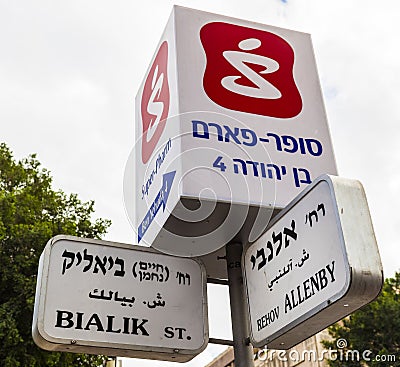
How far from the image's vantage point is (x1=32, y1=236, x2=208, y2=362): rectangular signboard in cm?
197

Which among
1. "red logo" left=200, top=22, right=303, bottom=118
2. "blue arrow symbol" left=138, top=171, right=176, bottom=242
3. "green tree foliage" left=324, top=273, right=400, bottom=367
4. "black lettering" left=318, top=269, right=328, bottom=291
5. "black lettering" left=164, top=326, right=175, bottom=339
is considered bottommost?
"black lettering" left=318, top=269, right=328, bottom=291

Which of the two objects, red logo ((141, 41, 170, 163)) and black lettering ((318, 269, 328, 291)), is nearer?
black lettering ((318, 269, 328, 291))

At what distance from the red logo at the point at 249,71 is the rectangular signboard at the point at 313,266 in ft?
2.22

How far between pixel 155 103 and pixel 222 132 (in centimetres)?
52

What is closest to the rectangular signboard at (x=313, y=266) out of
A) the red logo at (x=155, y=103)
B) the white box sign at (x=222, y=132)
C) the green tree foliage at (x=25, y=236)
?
the white box sign at (x=222, y=132)

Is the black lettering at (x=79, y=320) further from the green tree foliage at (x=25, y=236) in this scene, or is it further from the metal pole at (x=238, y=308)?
the green tree foliage at (x=25, y=236)

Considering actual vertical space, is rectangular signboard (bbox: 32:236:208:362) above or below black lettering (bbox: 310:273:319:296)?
above

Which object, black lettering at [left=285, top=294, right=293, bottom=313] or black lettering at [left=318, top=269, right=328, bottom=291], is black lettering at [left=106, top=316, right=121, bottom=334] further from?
black lettering at [left=318, top=269, right=328, bottom=291]

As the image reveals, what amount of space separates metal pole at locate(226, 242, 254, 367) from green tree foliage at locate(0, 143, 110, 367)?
7134mm

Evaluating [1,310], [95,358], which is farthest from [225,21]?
[95,358]

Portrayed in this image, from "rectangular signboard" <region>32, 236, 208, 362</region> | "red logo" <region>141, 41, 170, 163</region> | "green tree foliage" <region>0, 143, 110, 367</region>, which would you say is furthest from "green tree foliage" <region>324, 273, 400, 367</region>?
"rectangular signboard" <region>32, 236, 208, 362</region>

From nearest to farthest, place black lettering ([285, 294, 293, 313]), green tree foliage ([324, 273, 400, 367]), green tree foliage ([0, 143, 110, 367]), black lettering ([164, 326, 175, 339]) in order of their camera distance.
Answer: black lettering ([285, 294, 293, 313])
black lettering ([164, 326, 175, 339])
green tree foliage ([0, 143, 110, 367])
green tree foliage ([324, 273, 400, 367])

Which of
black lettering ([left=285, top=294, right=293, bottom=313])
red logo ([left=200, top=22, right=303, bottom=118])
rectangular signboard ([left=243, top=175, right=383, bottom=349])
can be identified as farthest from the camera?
red logo ([left=200, top=22, right=303, bottom=118])

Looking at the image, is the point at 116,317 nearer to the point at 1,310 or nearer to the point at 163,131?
the point at 163,131
